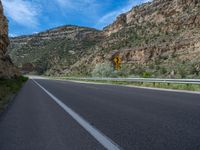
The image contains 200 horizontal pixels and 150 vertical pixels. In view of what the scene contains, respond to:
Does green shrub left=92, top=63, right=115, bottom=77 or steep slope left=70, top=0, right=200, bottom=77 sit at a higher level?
steep slope left=70, top=0, right=200, bottom=77

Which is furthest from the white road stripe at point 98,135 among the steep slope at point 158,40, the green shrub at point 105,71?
the green shrub at point 105,71

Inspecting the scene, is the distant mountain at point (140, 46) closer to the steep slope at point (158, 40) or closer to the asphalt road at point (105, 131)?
the steep slope at point (158, 40)

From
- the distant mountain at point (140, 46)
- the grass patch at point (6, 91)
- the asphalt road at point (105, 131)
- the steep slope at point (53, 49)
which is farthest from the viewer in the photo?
the steep slope at point (53, 49)

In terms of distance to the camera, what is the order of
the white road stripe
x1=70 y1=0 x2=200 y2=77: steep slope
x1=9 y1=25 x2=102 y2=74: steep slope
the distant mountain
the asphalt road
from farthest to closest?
x1=9 y1=25 x2=102 y2=74: steep slope < x1=70 y1=0 x2=200 y2=77: steep slope < the distant mountain < the asphalt road < the white road stripe

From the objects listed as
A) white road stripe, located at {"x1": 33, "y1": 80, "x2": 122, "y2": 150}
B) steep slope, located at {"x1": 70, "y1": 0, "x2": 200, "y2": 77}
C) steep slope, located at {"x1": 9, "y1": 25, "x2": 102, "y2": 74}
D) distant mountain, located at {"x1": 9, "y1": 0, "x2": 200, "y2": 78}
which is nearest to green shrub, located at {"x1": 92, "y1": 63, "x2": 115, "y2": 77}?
distant mountain, located at {"x1": 9, "y1": 0, "x2": 200, "y2": 78}

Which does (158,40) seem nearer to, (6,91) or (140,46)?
(140,46)

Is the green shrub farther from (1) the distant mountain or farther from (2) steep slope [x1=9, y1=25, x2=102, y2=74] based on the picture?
(2) steep slope [x1=9, y1=25, x2=102, y2=74]

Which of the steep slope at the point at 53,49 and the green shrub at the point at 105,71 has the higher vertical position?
the steep slope at the point at 53,49

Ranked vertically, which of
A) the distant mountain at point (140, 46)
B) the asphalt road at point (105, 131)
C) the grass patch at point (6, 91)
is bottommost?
the grass patch at point (6, 91)

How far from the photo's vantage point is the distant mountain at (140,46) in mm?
65000

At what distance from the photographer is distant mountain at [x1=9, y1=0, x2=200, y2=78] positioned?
65000mm

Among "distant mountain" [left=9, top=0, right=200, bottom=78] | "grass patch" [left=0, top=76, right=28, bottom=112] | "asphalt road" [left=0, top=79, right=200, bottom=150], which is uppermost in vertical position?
"distant mountain" [left=9, top=0, right=200, bottom=78]

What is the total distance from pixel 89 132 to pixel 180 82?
1953 centimetres

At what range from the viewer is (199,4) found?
78.8 metres
